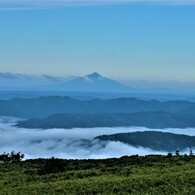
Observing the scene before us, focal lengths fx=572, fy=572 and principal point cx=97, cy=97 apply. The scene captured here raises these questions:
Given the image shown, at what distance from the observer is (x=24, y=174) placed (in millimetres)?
47469

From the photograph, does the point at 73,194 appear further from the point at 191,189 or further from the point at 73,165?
the point at 73,165

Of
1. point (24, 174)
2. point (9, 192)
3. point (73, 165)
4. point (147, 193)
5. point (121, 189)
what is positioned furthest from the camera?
point (73, 165)

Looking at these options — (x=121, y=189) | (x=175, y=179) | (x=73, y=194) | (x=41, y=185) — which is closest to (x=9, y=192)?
(x=41, y=185)

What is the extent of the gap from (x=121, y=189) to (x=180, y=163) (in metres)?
12.5

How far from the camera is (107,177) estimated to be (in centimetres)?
3931

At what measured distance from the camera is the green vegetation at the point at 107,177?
1334 inches

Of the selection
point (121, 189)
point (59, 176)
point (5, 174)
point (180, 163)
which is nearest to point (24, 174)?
point (5, 174)

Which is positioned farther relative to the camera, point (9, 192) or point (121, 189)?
point (9, 192)

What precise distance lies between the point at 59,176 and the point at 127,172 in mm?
5417

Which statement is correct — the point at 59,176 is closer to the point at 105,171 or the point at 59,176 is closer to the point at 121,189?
the point at 105,171

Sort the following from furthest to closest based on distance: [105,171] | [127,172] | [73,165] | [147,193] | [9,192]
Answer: [73,165], [105,171], [127,172], [9,192], [147,193]

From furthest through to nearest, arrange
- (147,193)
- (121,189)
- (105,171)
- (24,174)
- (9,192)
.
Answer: (24,174)
(105,171)
(9,192)
(121,189)
(147,193)

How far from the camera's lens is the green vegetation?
33.9 m

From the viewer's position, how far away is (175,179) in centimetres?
3488
